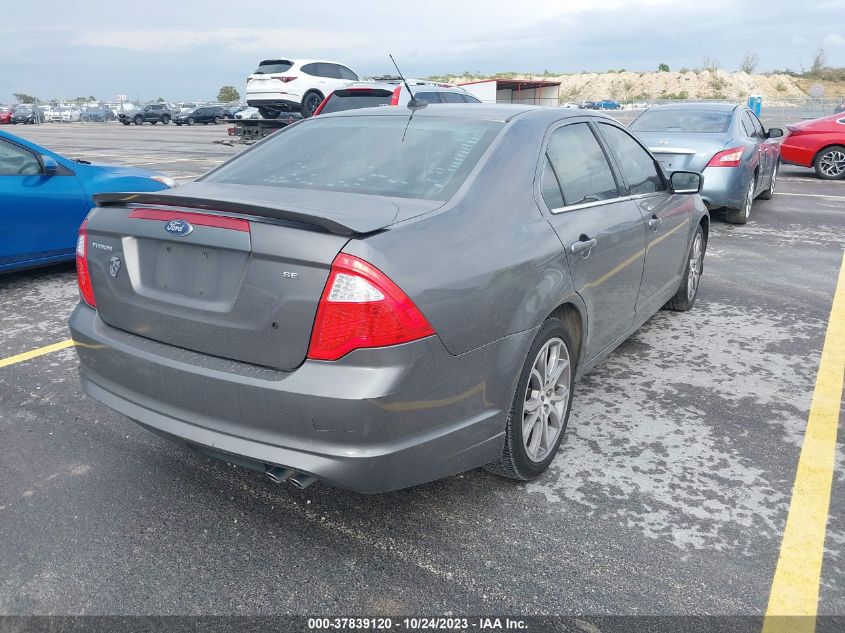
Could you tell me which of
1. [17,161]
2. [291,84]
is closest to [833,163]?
[17,161]

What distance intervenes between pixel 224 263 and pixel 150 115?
5640 centimetres

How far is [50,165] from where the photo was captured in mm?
6500

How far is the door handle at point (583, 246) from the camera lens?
3229mm

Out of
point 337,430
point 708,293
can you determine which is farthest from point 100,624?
point 708,293

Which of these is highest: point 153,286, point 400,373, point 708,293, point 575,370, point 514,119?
point 514,119

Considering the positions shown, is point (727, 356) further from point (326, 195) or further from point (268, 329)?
point (268, 329)

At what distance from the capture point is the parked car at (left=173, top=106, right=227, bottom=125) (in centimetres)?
5097

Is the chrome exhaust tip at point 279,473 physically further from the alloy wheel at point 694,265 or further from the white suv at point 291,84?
the white suv at point 291,84

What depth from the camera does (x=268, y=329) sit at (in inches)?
96.2

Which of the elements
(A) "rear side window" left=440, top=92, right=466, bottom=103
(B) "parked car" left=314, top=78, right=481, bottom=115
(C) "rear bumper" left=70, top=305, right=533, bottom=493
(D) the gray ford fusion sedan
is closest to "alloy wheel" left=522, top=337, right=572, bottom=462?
(D) the gray ford fusion sedan

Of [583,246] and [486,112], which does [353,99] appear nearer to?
[486,112]

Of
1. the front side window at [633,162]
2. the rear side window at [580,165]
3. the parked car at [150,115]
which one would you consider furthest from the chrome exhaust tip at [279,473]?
the parked car at [150,115]

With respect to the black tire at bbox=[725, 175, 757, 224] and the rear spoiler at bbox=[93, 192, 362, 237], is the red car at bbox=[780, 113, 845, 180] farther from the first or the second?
the rear spoiler at bbox=[93, 192, 362, 237]

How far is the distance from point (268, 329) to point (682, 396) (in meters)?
2.66
